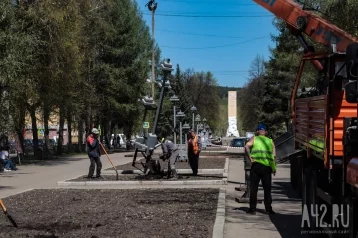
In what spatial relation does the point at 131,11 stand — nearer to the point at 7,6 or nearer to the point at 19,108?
the point at 19,108

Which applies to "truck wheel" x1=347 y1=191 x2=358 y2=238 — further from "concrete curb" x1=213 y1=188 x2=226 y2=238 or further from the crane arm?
the crane arm

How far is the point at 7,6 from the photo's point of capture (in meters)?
16.9

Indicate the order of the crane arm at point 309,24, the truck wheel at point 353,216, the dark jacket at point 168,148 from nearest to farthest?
1. the truck wheel at point 353,216
2. the crane arm at point 309,24
3. the dark jacket at point 168,148

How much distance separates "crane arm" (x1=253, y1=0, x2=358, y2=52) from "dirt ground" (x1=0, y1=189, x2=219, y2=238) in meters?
4.39

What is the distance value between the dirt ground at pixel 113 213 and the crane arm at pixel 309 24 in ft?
14.4

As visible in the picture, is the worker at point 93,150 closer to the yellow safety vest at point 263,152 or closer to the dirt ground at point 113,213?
the dirt ground at point 113,213

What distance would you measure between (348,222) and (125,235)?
3.83 m

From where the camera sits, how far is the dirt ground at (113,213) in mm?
8703

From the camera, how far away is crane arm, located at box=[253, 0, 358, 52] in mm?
10977

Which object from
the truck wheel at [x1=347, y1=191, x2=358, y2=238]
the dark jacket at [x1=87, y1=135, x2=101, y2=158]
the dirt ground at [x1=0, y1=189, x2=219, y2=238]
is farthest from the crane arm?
the dark jacket at [x1=87, y1=135, x2=101, y2=158]

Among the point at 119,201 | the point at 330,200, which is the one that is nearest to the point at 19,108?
the point at 119,201

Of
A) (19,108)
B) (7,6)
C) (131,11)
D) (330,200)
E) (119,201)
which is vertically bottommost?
(119,201)

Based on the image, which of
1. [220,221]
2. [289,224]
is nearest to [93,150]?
[220,221]

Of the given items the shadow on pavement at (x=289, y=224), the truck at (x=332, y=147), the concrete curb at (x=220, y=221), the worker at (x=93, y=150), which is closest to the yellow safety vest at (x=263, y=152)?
the truck at (x=332, y=147)
